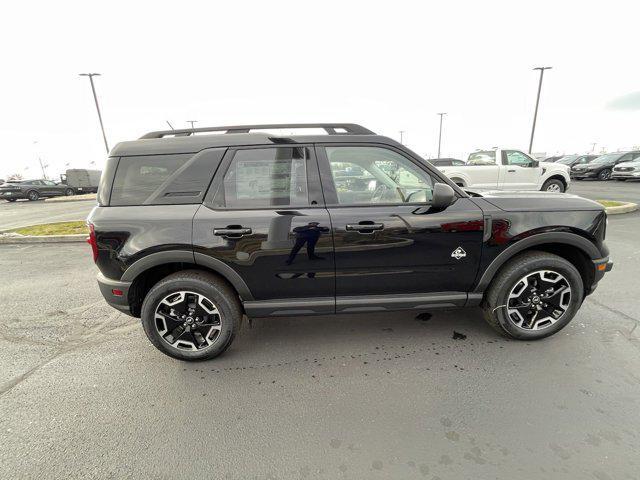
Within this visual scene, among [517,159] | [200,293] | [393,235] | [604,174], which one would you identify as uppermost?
[517,159]

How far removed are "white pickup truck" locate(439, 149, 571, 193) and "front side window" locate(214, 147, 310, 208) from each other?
28.9ft

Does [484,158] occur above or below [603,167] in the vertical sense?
above

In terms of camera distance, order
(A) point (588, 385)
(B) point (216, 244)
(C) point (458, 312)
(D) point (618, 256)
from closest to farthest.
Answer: (A) point (588, 385)
(B) point (216, 244)
(C) point (458, 312)
(D) point (618, 256)

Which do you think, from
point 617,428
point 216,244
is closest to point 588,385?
point 617,428

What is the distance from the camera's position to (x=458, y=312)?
139 inches

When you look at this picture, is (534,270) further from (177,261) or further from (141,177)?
(141,177)

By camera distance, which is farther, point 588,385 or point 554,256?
point 554,256

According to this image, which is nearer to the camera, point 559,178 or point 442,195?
point 442,195

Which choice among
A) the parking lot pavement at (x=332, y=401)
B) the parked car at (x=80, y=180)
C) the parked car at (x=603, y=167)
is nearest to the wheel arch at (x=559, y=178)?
the parking lot pavement at (x=332, y=401)

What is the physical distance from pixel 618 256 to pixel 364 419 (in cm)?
541

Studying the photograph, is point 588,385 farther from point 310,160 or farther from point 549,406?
point 310,160

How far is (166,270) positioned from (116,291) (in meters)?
0.41

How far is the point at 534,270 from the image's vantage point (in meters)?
2.79

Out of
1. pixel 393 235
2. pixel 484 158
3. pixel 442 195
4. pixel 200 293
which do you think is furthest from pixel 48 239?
pixel 484 158
